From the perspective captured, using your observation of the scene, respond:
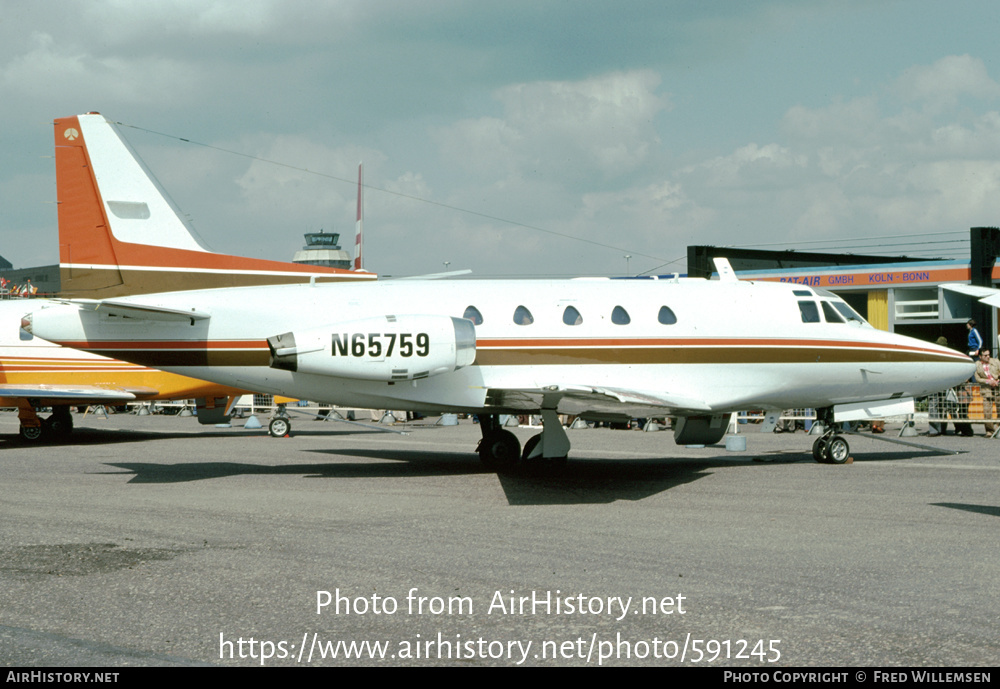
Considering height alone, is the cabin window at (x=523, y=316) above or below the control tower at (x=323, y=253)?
below

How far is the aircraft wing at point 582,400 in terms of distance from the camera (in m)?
12.8

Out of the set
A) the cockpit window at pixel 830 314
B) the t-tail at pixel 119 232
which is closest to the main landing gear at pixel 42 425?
the t-tail at pixel 119 232

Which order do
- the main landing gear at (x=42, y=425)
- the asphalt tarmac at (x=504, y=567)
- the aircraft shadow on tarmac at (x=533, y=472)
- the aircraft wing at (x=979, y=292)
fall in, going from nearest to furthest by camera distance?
1. the asphalt tarmac at (x=504, y=567)
2. the aircraft shadow on tarmac at (x=533, y=472)
3. the aircraft wing at (x=979, y=292)
4. the main landing gear at (x=42, y=425)

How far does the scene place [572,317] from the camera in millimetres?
15227

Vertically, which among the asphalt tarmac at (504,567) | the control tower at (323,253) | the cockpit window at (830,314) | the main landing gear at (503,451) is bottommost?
the asphalt tarmac at (504,567)

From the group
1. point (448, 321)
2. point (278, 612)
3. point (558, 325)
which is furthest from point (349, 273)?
point (278, 612)

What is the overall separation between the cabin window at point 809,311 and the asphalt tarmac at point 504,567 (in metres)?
2.56

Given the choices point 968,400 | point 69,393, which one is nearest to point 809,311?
point 968,400

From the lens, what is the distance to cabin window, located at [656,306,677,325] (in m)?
15.5

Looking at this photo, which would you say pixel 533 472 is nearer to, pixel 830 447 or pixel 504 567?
pixel 830 447

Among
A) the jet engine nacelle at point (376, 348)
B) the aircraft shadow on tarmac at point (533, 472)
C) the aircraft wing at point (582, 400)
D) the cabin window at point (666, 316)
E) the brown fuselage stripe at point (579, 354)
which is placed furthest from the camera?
the cabin window at point (666, 316)

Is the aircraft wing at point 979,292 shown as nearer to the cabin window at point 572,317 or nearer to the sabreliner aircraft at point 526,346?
the sabreliner aircraft at point 526,346

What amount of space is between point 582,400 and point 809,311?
18.8 ft

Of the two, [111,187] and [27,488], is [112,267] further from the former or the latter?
[27,488]
